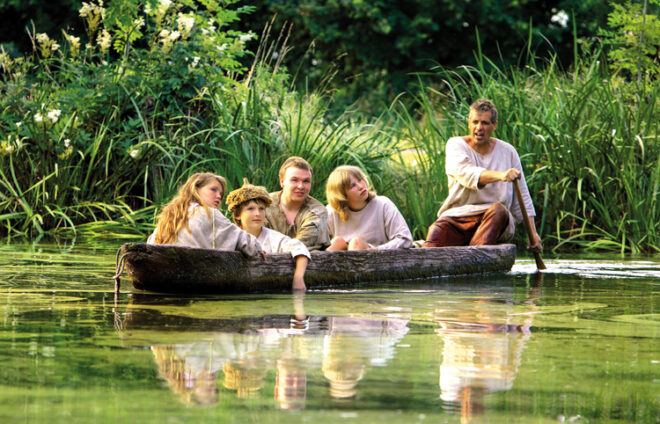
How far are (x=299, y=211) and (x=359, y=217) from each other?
2.14 feet

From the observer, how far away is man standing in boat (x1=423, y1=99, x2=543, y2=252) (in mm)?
7992

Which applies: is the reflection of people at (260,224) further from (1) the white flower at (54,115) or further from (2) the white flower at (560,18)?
(2) the white flower at (560,18)

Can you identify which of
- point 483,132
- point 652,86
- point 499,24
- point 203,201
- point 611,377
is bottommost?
point 611,377

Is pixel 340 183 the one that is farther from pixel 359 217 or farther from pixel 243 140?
pixel 243 140

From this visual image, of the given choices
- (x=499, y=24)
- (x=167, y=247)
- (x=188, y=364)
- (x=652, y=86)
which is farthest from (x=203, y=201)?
(x=499, y=24)

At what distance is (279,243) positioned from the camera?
6.35 meters

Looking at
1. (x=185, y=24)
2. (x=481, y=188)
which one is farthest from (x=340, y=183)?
(x=185, y=24)

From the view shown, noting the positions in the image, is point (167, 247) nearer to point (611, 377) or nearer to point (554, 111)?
point (611, 377)

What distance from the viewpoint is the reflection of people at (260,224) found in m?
6.12

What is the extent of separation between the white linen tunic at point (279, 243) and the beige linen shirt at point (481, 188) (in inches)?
81.7

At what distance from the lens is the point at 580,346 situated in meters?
4.01

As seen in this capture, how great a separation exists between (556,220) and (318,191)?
242cm

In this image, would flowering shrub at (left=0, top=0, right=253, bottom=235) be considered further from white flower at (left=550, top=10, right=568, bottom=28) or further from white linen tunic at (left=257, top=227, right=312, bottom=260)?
white flower at (left=550, top=10, right=568, bottom=28)

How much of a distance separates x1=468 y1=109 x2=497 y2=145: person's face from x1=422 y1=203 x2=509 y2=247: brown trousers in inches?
21.2
